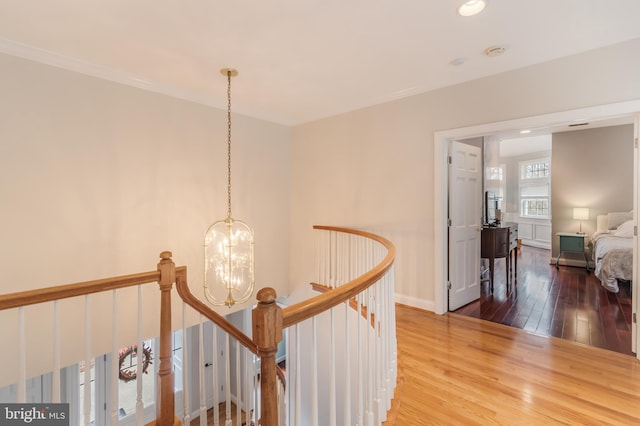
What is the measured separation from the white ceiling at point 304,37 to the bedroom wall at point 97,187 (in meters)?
0.34

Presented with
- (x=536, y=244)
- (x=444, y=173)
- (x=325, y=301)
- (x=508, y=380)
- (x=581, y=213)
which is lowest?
(x=508, y=380)

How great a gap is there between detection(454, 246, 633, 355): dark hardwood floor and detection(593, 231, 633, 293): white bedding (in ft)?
0.62

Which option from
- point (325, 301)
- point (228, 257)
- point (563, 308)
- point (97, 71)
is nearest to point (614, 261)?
point (563, 308)

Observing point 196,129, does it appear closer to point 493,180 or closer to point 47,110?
point 47,110

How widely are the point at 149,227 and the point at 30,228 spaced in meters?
1.02

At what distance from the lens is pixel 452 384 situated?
7.09 ft

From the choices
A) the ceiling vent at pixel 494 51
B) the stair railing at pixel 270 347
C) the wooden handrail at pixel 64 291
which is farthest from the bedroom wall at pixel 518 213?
the wooden handrail at pixel 64 291

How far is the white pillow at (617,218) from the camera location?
542 cm

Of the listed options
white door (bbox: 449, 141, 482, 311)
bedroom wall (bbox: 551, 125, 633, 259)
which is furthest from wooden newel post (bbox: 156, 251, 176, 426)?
bedroom wall (bbox: 551, 125, 633, 259)

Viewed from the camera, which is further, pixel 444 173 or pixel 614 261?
pixel 614 261

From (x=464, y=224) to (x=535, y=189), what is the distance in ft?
21.8

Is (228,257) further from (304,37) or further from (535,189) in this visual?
(535,189)

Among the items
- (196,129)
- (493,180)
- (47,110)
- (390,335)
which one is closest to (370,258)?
(390,335)

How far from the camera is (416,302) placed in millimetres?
3592
